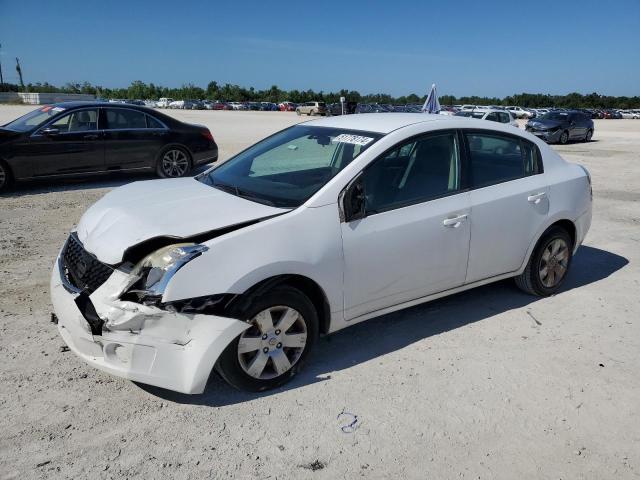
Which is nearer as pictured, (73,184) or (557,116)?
(73,184)

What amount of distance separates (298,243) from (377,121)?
1476mm

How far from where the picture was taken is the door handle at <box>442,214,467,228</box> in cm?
401

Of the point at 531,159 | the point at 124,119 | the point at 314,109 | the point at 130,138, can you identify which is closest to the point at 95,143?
the point at 130,138

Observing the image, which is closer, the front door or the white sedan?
the white sedan

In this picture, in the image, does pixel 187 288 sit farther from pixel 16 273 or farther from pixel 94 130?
pixel 94 130

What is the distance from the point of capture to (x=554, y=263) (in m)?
5.04

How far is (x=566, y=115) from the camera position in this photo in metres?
24.1

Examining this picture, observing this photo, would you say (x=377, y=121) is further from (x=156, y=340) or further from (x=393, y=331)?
(x=156, y=340)

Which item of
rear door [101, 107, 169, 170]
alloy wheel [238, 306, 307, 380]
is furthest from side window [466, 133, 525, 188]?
rear door [101, 107, 169, 170]

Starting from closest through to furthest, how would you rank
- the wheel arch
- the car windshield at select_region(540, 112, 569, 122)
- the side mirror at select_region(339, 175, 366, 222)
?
the side mirror at select_region(339, 175, 366, 222) < the wheel arch < the car windshield at select_region(540, 112, 569, 122)

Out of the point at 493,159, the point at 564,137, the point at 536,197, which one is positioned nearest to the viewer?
the point at 493,159

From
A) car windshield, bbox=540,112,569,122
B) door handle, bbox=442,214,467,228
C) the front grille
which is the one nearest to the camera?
the front grille

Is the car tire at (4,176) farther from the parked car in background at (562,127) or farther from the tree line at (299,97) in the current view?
the tree line at (299,97)

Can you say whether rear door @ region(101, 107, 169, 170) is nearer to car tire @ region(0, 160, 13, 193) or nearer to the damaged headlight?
car tire @ region(0, 160, 13, 193)
